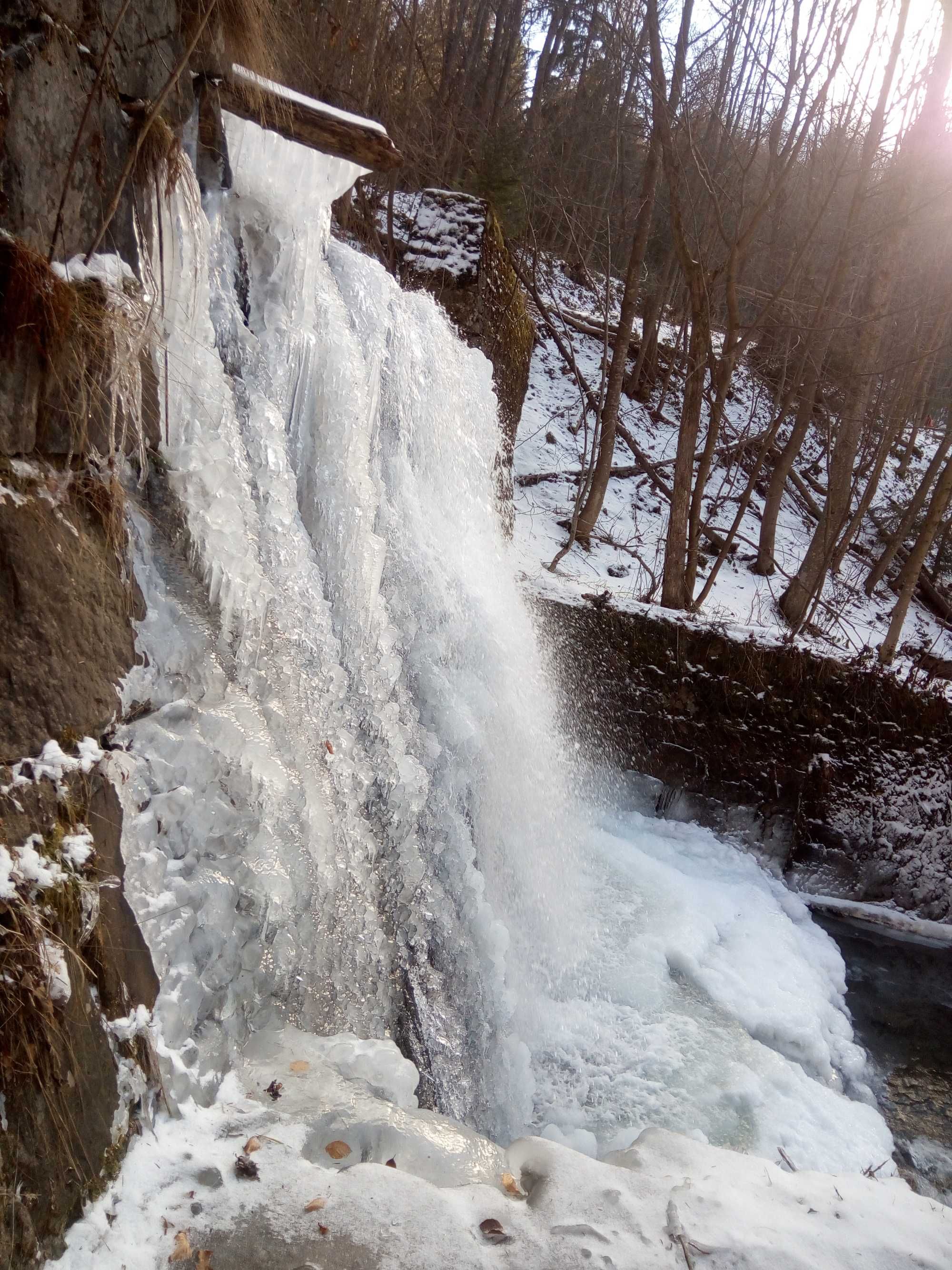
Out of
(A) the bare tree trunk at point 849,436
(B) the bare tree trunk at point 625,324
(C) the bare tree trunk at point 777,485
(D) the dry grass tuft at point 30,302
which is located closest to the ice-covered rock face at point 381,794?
(D) the dry grass tuft at point 30,302

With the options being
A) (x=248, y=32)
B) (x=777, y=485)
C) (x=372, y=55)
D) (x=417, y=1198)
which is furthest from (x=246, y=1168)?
(x=777, y=485)

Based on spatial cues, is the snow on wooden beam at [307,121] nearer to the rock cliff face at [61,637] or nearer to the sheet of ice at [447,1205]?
the rock cliff face at [61,637]

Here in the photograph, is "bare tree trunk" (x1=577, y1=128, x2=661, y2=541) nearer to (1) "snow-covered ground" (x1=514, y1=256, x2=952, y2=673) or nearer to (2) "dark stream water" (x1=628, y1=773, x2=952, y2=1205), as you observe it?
(1) "snow-covered ground" (x1=514, y1=256, x2=952, y2=673)

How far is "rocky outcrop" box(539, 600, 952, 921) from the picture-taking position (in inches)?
230

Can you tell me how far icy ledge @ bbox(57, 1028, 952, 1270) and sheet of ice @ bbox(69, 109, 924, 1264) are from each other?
46 mm

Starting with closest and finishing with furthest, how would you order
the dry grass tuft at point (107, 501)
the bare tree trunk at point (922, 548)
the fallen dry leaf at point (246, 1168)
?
the fallen dry leaf at point (246, 1168)
the dry grass tuft at point (107, 501)
the bare tree trunk at point (922, 548)

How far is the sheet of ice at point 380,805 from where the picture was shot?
207 centimetres

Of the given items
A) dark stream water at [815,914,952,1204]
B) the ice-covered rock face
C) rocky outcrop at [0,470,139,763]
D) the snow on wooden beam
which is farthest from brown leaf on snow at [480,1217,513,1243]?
the snow on wooden beam

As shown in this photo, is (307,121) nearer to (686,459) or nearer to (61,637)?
(61,637)

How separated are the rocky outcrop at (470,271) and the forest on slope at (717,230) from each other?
1.97 ft

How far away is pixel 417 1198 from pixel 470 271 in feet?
18.7

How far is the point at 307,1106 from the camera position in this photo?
191 centimetres

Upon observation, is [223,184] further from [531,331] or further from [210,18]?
[531,331]

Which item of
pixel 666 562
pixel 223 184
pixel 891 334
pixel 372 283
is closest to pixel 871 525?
pixel 891 334
